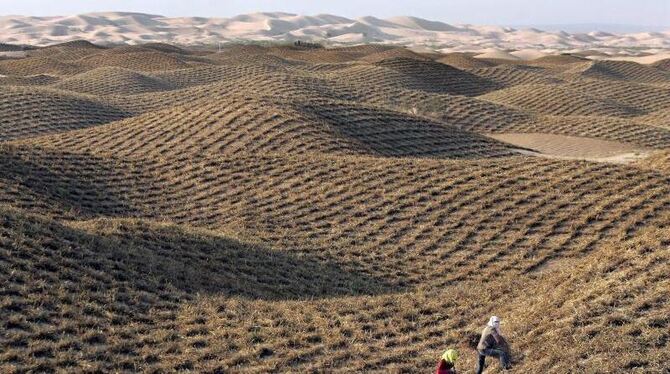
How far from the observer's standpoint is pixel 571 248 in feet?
65.4

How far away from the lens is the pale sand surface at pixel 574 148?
38656 millimetres

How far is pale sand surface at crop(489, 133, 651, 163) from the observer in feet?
127

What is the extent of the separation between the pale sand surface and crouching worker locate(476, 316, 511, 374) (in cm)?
2852

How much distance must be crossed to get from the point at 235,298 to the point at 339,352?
3880 mm

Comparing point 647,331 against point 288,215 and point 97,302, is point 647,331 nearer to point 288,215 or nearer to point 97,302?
point 97,302

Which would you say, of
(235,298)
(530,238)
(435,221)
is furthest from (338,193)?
(235,298)

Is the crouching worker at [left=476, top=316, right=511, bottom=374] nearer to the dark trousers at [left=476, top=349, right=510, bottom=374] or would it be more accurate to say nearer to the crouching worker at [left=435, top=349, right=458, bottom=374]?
the dark trousers at [left=476, top=349, right=510, bottom=374]

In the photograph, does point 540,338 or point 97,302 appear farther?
point 97,302

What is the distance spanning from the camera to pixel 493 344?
34.6 feet

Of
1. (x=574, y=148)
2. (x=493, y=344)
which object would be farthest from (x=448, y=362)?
(x=574, y=148)

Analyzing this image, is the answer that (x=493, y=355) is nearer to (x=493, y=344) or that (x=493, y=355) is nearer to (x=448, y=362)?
(x=493, y=344)

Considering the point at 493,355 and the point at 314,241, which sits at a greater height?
the point at 493,355

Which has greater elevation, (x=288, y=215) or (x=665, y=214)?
(x=665, y=214)

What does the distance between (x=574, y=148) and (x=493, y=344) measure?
1378 inches
